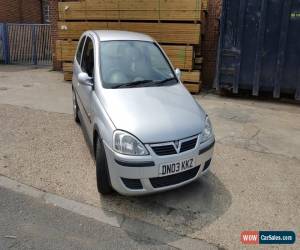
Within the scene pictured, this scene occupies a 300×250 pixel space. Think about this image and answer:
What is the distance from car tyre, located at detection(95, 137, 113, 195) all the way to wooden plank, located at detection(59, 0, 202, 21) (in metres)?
5.95

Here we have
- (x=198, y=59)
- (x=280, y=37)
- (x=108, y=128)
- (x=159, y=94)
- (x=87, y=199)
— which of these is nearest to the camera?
(x=108, y=128)

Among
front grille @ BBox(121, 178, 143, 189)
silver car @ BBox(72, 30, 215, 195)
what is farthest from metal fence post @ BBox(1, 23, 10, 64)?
front grille @ BBox(121, 178, 143, 189)

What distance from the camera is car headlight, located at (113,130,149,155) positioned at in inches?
126

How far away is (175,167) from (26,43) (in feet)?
42.9

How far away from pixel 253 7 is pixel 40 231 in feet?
23.1

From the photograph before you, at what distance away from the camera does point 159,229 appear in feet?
10.7

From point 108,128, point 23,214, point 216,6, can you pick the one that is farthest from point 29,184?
point 216,6

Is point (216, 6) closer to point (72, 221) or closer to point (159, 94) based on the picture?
point (159, 94)

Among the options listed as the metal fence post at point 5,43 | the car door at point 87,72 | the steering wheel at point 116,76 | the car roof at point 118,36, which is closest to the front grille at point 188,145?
the steering wheel at point 116,76

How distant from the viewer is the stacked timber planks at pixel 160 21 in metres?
8.54

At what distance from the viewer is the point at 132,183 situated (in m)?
3.29

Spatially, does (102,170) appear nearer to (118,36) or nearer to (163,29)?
(118,36)

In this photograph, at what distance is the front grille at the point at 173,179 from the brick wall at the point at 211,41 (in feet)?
22.0

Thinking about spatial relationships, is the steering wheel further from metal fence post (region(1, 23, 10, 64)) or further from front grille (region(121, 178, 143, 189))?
metal fence post (region(1, 23, 10, 64))
